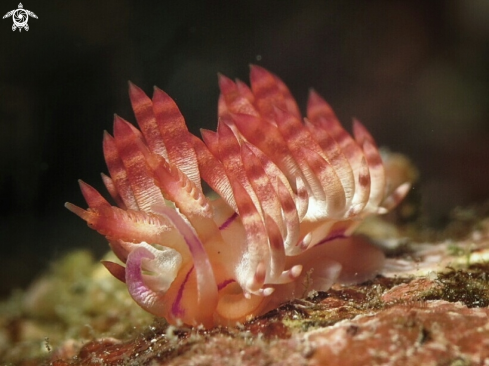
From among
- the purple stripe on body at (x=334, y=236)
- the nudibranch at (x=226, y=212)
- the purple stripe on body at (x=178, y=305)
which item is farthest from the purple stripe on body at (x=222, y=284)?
the purple stripe on body at (x=334, y=236)

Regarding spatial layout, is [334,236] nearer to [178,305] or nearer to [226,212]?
[226,212]

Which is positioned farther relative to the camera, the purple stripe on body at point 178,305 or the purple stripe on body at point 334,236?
the purple stripe on body at point 334,236

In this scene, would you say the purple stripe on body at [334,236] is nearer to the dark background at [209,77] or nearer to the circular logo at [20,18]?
the dark background at [209,77]

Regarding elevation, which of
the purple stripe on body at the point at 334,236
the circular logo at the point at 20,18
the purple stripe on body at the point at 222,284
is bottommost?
the purple stripe on body at the point at 334,236

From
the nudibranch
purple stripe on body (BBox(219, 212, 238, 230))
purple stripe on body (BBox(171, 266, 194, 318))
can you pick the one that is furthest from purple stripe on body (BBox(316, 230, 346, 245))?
purple stripe on body (BBox(171, 266, 194, 318))

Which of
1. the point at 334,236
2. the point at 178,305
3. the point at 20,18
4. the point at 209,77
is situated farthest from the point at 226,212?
the point at 20,18
